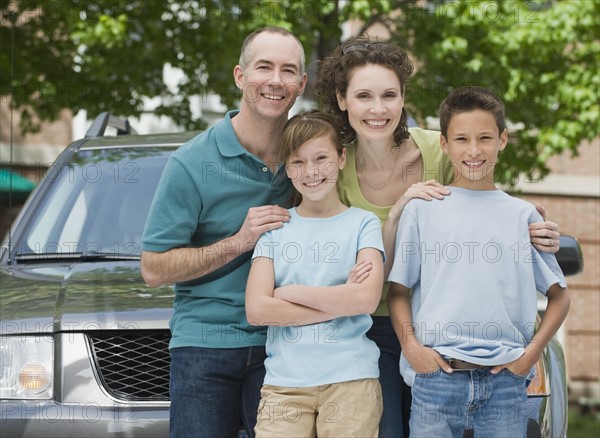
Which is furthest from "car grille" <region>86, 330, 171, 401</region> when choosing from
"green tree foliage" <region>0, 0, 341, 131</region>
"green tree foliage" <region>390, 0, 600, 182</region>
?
"green tree foliage" <region>390, 0, 600, 182</region>

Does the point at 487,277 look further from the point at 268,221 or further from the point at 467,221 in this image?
the point at 268,221

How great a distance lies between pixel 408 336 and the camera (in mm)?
3109

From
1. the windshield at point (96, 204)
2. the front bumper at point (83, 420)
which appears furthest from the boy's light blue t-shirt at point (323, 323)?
the windshield at point (96, 204)

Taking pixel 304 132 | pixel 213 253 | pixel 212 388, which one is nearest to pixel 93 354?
pixel 212 388

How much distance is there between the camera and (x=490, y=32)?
34.9 ft

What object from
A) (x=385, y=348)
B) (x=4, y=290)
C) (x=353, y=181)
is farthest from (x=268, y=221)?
(x=4, y=290)

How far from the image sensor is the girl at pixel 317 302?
3010mm

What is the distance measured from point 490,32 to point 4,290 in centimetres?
754

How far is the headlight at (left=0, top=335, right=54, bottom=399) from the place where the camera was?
3740 millimetres

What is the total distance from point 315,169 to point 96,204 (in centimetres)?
218

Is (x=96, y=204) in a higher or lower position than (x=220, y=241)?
higher

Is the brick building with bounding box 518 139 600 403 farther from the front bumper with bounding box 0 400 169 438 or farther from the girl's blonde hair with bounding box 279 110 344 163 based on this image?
the girl's blonde hair with bounding box 279 110 344 163

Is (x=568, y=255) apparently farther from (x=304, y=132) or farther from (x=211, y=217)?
(x=211, y=217)

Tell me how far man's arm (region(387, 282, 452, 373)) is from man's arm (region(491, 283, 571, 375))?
18 centimetres
